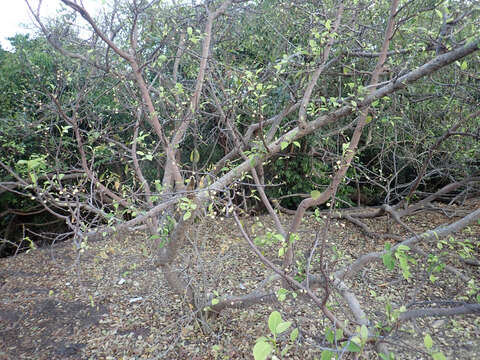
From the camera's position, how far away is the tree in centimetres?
218

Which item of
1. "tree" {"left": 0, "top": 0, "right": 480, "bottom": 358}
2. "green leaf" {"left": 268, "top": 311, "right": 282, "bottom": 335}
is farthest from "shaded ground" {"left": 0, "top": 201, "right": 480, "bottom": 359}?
"green leaf" {"left": 268, "top": 311, "right": 282, "bottom": 335}

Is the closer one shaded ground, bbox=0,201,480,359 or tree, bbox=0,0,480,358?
tree, bbox=0,0,480,358

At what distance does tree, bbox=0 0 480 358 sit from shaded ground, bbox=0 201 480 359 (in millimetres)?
311

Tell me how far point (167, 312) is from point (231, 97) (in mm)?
2274

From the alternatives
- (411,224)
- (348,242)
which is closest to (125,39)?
(348,242)

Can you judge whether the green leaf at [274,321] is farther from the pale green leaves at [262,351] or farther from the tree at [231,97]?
the tree at [231,97]

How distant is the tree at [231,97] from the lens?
85.7 inches

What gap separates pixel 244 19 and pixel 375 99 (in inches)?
110

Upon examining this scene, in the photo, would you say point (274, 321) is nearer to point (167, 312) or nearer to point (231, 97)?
point (231, 97)

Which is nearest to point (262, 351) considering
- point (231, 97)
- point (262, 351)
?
point (262, 351)

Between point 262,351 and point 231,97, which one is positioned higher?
point 231,97

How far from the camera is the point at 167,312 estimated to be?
3428 millimetres

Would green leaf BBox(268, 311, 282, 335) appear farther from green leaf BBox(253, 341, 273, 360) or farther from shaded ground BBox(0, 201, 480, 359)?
shaded ground BBox(0, 201, 480, 359)

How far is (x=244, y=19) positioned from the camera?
4410mm
